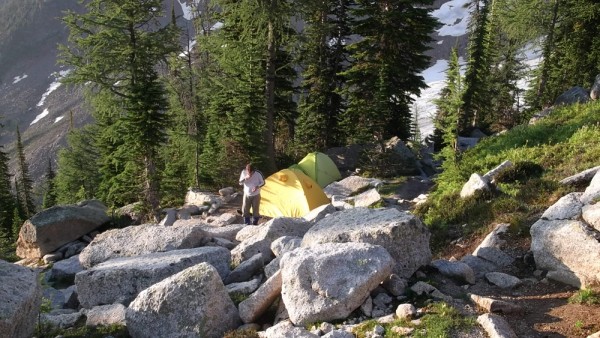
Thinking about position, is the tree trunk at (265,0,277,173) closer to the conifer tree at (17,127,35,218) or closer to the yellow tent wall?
the yellow tent wall

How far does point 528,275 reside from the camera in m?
7.96

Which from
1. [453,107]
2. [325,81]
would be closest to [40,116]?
[325,81]

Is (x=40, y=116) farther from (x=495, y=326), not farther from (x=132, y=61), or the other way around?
(x=495, y=326)

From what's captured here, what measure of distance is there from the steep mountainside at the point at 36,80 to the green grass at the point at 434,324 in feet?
324

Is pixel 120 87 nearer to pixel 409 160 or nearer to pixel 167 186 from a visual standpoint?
pixel 167 186

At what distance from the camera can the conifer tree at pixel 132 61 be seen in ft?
61.9

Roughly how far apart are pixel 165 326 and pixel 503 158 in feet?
43.5

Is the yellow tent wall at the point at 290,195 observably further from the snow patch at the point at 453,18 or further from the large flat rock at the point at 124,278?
the snow patch at the point at 453,18

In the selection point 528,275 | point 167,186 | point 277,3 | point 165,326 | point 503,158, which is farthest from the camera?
point 167,186

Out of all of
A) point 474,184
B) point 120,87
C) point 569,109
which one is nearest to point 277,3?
point 120,87

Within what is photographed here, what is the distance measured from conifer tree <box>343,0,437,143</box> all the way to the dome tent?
347 centimetres

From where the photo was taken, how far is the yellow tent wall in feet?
55.1

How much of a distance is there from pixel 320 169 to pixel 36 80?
158 metres

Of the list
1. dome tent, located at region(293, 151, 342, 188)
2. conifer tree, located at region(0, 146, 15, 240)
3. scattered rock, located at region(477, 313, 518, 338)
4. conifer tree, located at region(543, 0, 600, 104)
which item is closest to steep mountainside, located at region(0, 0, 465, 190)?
conifer tree, located at region(0, 146, 15, 240)
